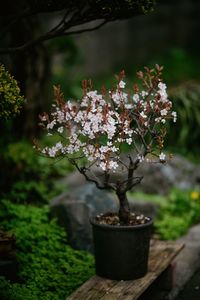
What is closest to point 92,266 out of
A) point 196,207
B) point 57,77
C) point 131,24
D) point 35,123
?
point 196,207

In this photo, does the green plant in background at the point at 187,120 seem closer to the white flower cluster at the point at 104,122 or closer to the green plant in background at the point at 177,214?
the green plant in background at the point at 177,214

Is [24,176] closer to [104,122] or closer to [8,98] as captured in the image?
[104,122]

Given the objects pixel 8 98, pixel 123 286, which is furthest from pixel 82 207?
pixel 8 98

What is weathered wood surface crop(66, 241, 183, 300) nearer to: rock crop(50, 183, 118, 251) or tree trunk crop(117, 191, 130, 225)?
tree trunk crop(117, 191, 130, 225)

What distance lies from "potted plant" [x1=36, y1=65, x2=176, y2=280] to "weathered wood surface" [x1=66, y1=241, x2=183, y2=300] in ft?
0.27

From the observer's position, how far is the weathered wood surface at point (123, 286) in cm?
452

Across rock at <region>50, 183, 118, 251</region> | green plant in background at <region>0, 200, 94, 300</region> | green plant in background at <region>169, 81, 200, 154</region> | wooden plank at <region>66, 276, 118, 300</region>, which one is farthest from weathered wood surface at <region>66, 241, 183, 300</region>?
green plant in background at <region>169, 81, 200, 154</region>

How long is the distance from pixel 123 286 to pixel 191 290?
1.05 m

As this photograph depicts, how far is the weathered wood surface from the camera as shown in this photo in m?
4.52

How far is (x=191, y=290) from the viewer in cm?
555

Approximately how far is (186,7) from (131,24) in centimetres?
174

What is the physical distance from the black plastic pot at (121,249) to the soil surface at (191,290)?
26.5 inches

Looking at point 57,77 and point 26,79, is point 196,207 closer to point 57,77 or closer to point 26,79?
point 26,79

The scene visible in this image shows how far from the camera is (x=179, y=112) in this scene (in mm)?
10266
